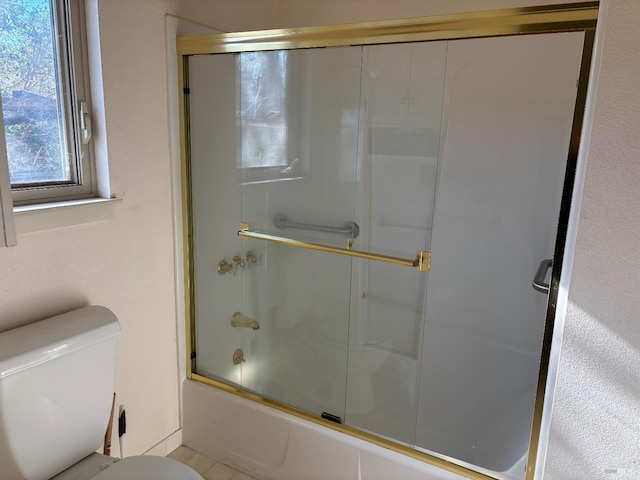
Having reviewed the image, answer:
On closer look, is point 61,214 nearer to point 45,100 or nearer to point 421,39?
point 45,100

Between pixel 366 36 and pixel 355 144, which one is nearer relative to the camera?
pixel 366 36

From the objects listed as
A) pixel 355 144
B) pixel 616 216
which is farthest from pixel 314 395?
pixel 616 216

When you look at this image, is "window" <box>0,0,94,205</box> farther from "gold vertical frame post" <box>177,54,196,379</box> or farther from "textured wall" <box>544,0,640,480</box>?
"textured wall" <box>544,0,640,480</box>

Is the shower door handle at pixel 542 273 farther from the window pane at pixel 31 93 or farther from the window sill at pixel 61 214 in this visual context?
the window pane at pixel 31 93

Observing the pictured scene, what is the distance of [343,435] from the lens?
5.46ft

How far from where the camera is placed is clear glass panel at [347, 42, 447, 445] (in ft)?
6.24

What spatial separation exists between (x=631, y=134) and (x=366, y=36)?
81 cm

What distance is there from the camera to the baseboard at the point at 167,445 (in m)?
1.88

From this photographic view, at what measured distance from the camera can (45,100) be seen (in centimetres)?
141

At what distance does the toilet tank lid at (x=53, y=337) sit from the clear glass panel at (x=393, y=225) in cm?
99

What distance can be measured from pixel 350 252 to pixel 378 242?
355mm

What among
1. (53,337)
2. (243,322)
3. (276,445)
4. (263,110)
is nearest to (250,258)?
(243,322)

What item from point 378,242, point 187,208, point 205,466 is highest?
point 187,208

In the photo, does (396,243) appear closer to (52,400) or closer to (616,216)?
(616,216)
